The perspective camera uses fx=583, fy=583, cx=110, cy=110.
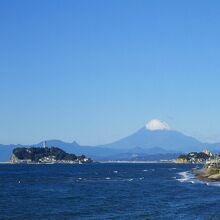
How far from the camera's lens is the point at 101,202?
70.6 m

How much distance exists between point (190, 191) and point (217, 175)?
127 feet

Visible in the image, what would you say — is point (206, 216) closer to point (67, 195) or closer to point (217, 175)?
point (67, 195)

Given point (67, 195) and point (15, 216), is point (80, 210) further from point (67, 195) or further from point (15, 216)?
point (67, 195)

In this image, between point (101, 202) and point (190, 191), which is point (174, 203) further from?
point (190, 191)

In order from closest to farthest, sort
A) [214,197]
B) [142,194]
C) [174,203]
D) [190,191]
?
[174,203]
[214,197]
[142,194]
[190,191]

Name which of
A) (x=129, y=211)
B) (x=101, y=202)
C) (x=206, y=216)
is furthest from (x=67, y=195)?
(x=206, y=216)

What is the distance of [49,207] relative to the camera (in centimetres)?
6400

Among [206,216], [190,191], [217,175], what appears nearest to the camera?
[206,216]

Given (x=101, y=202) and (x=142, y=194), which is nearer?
(x=101, y=202)

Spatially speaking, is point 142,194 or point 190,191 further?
point 190,191

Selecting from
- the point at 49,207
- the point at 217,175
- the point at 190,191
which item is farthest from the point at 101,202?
the point at 217,175

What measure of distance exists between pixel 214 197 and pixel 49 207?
25125mm

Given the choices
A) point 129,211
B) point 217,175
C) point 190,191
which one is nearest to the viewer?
point 129,211

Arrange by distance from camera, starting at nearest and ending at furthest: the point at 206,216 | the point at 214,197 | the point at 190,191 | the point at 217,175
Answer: the point at 206,216, the point at 214,197, the point at 190,191, the point at 217,175
